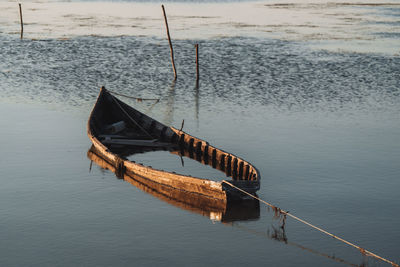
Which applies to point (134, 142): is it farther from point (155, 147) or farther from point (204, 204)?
point (204, 204)

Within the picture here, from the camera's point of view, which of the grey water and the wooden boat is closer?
the grey water

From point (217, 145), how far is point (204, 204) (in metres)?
6.25

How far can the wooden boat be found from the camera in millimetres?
18830

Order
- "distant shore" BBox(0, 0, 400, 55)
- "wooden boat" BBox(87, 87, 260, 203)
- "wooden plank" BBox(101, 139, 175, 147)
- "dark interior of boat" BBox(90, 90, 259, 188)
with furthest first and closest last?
"distant shore" BBox(0, 0, 400, 55)
"wooden plank" BBox(101, 139, 175, 147)
"dark interior of boat" BBox(90, 90, 259, 188)
"wooden boat" BBox(87, 87, 260, 203)

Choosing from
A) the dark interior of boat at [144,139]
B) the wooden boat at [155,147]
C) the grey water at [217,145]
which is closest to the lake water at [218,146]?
the grey water at [217,145]

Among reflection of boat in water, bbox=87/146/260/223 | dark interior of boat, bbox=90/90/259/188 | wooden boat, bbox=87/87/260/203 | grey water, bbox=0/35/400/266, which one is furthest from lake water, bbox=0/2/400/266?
dark interior of boat, bbox=90/90/259/188

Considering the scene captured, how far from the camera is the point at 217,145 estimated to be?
25016mm

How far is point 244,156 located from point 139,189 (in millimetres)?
4852

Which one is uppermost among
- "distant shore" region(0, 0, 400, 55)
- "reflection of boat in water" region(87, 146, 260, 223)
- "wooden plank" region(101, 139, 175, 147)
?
"distant shore" region(0, 0, 400, 55)

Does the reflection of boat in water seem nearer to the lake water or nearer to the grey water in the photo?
the lake water

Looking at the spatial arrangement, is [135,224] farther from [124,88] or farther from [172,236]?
[124,88]

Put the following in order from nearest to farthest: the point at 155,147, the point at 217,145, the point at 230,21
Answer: the point at 217,145 < the point at 155,147 < the point at 230,21

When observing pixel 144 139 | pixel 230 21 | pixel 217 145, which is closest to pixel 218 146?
pixel 217 145

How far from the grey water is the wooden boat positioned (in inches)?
28.6
